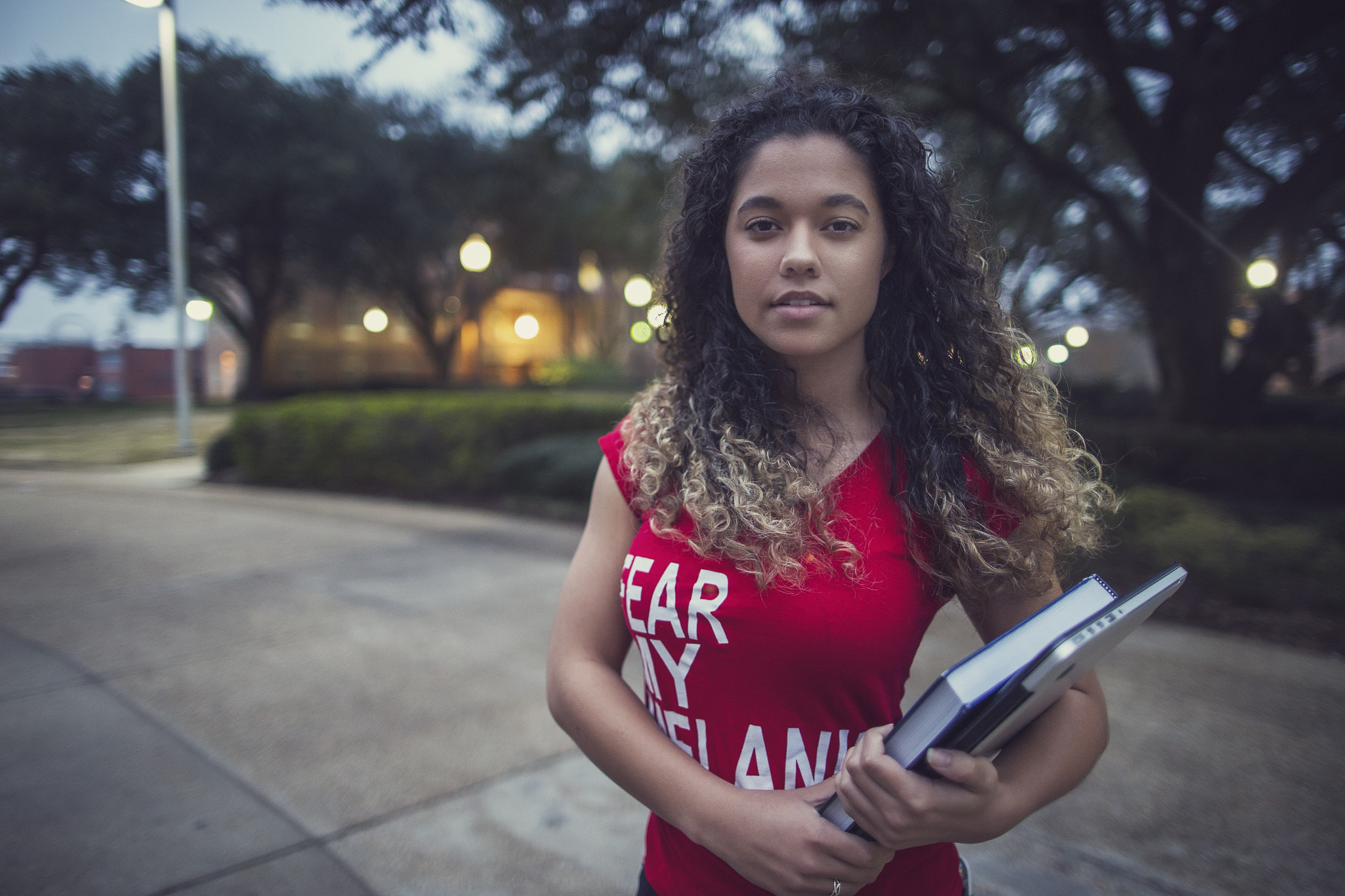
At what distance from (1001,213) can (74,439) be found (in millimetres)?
11758

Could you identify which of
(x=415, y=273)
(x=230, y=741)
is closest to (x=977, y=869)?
(x=230, y=741)

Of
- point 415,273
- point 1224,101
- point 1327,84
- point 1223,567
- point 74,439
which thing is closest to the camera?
point 74,439

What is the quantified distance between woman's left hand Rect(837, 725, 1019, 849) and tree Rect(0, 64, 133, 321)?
133 inches

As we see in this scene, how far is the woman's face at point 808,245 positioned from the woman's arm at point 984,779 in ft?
1.44

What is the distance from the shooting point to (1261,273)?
7281mm

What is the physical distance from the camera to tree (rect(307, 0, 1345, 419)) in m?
5.90

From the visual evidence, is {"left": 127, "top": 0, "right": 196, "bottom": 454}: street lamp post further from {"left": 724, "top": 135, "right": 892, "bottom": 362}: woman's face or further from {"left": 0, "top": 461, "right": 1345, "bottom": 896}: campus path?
{"left": 724, "top": 135, "right": 892, "bottom": 362}: woman's face

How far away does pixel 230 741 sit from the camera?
118 inches

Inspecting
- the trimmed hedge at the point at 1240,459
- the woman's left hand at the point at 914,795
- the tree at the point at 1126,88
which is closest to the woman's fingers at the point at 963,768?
the woman's left hand at the point at 914,795

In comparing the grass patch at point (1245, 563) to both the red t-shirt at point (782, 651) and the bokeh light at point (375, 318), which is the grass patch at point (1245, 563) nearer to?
the red t-shirt at point (782, 651)

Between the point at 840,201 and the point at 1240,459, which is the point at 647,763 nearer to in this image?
the point at 840,201

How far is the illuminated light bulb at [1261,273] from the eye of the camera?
279 inches

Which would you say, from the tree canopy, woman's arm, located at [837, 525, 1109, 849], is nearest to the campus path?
the tree canopy

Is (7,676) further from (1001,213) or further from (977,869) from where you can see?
(1001,213)
